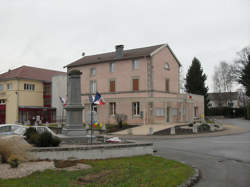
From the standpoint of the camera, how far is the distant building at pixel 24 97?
45.9 metres

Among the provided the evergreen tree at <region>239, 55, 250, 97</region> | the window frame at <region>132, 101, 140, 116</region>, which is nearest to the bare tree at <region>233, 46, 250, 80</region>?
the evergreen tree at <region>239, 55, 250, 97</region>

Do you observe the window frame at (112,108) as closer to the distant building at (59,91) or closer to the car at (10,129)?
the distant building at (59,91)

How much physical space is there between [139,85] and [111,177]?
29433 mm

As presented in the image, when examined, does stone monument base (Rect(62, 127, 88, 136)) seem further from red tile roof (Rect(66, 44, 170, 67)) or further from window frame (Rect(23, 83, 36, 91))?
window frame (Rect(23, 83, 36, 91))

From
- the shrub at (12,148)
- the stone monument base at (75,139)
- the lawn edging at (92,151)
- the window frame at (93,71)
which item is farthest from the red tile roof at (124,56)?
the shrub at (12,148)

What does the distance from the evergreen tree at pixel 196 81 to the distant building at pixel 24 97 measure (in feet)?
94.9

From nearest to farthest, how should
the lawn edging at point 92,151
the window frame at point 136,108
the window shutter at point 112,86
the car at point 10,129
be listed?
the lawn edging at point 92,151
the car at point 10,129
the window frame at point 136,108
the window shutter at point 112,86

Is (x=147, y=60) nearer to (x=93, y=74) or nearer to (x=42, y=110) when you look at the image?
(x=93, y=74)

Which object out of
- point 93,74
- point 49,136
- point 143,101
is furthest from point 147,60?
point 49,136

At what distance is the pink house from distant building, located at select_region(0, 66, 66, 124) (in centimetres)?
1115

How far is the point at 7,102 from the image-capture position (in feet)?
153

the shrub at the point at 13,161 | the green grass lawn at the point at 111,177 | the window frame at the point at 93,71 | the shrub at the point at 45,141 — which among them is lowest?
the green grass lawn at the point at 111,177

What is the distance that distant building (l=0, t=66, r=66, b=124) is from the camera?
4591 cm

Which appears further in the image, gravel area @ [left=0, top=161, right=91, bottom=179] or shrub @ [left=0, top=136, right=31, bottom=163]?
shrub @ [left=0, top=136, right=31, bottom=163]
